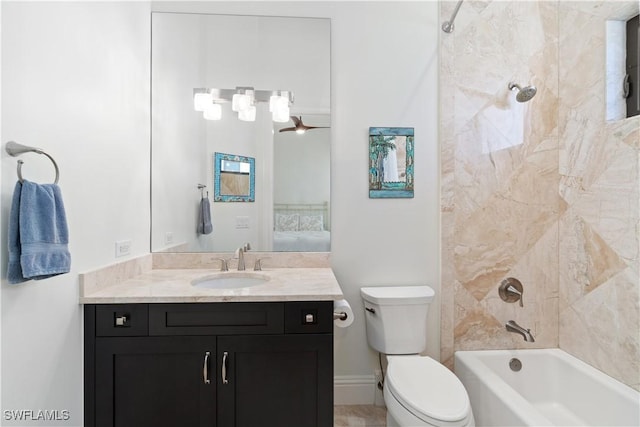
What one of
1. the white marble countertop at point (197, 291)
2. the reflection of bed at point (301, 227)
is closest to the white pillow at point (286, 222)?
the reflection of bed at point (301, 227)

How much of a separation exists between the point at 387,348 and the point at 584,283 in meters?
1.18

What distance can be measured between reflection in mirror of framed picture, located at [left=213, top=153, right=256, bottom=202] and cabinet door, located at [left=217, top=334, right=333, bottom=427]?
902 mm

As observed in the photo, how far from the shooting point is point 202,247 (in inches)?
82.3

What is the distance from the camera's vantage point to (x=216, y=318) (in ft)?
4.90

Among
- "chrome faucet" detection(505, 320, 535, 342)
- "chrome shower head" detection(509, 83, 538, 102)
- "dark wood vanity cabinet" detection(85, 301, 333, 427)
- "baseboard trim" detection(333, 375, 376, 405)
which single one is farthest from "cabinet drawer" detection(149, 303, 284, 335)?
"chrome shower head" detection(509, 83, 538, 102)

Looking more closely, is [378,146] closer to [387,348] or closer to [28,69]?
[387,348]

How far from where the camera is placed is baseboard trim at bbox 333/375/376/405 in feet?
7.02

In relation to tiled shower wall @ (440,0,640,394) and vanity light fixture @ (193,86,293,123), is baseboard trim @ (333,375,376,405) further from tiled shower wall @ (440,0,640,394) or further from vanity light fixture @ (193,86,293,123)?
vanity light fixture @ (193,86,293,123)

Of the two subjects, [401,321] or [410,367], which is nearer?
[410,367]

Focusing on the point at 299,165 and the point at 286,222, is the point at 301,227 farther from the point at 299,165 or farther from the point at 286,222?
the point at 299,165

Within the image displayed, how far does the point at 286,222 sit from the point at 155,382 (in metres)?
1.06

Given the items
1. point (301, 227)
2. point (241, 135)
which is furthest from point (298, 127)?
point (301, 227)

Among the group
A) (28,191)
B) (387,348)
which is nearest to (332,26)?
(28,191)

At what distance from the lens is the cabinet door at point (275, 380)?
1.49 meters
